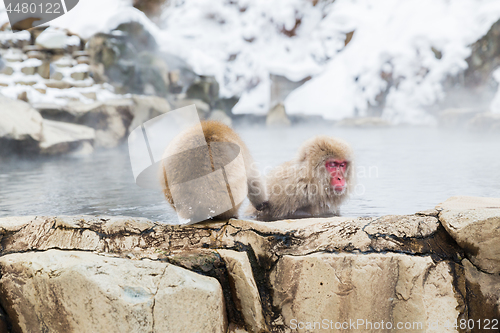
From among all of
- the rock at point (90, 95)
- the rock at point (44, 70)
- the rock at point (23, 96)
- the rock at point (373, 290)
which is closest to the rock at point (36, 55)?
the rock at point (44, 70)

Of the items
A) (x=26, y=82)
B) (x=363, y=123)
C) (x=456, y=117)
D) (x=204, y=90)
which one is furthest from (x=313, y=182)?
(x=363, y=123)

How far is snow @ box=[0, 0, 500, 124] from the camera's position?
39.8ft

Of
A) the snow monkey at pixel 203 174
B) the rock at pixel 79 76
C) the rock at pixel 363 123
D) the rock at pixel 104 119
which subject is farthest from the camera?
the rock at pixel 363 123

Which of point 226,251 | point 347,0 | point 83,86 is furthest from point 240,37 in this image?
point 226,251

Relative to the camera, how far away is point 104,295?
0.89 m

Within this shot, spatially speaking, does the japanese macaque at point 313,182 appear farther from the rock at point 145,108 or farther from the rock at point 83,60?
the rock at point 83,60

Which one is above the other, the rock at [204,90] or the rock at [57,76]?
the rock at [57,76]

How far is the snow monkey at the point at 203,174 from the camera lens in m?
1.12

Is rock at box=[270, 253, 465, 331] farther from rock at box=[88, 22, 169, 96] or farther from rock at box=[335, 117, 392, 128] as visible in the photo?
rock at box=[335, 117, 392, 128]

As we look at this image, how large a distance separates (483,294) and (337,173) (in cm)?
80

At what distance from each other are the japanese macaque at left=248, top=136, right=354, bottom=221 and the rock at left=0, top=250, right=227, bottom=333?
2.48 ft

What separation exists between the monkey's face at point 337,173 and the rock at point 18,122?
10.9 feet

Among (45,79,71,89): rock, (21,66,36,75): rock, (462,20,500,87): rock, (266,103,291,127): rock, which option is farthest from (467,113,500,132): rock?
(21,66,36,75): rock

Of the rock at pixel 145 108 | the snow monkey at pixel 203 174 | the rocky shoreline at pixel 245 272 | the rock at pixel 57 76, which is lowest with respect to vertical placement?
the rock at pixel 145 108
